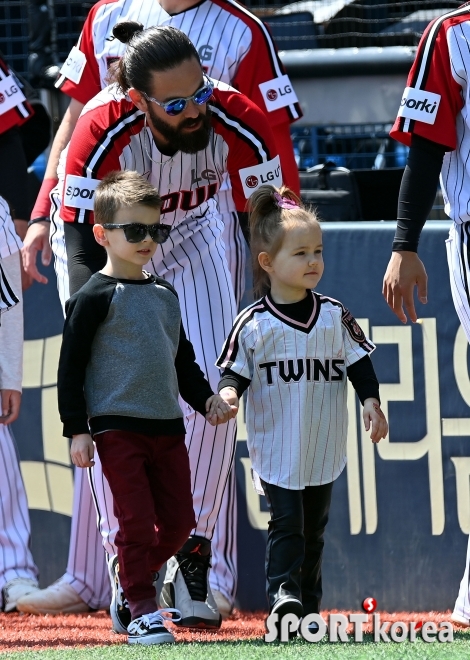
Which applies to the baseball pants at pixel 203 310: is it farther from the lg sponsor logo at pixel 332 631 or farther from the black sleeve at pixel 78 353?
the lg sponsor logo at pixel 332 631

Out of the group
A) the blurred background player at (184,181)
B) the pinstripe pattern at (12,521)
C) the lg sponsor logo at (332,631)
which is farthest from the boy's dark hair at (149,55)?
the pinstripe pattern at (12,521)

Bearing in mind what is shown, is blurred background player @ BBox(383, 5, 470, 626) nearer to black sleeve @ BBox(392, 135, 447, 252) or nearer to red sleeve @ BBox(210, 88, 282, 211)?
black sleeve @ BBox(392, 135, 447, 252)

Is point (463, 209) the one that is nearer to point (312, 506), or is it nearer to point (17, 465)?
point (312, 506)

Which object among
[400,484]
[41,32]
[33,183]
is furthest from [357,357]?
[41,32]

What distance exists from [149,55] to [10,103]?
48.3 inches

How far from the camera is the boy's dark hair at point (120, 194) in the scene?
3201 millimetres

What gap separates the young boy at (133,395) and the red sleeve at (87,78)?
104cm

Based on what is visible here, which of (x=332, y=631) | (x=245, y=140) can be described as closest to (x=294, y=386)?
(x=332, y=631)

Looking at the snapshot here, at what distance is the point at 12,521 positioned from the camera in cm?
444

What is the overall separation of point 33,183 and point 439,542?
95.0 inches

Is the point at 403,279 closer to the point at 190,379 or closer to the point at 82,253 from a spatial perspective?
the point at 190,379

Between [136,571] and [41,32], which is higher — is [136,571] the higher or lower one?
the lower one

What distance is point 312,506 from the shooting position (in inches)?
130

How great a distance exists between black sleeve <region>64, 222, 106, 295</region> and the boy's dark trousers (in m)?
0.77
